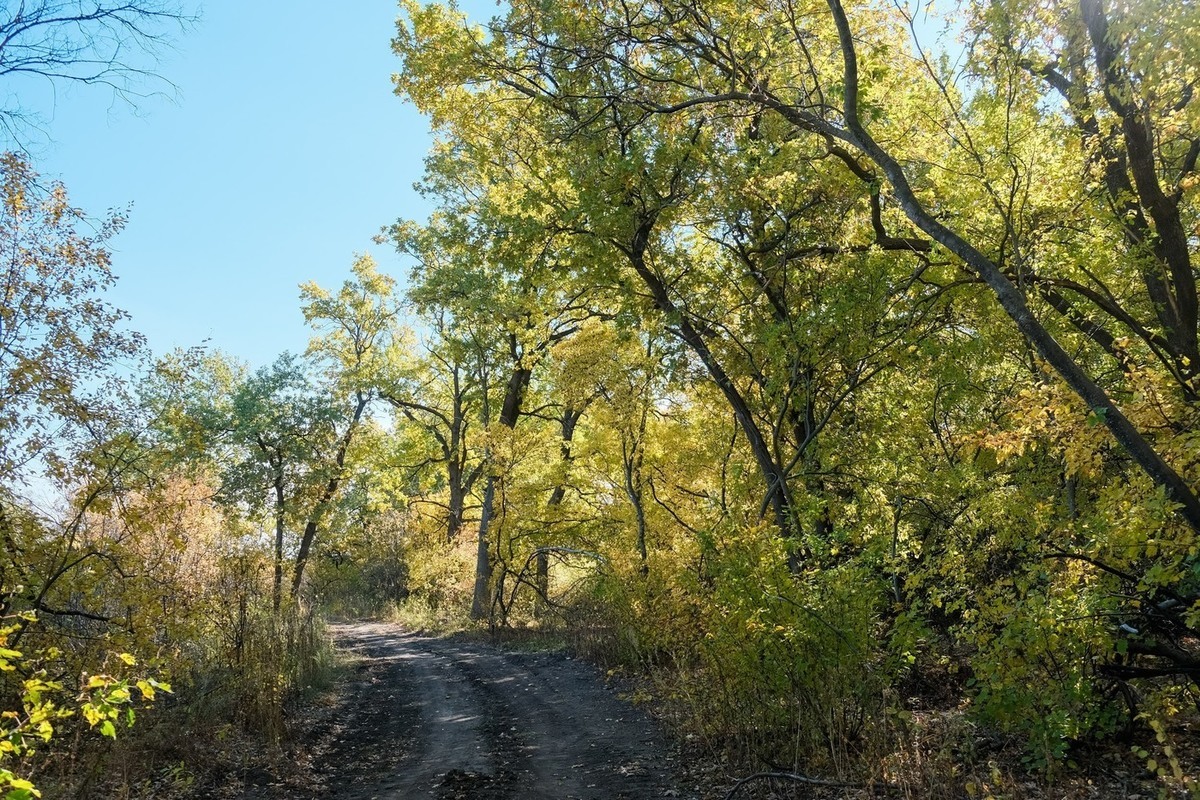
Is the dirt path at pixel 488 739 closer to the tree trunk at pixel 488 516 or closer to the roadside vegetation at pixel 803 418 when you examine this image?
the roadside vegetation at pixel 803 418

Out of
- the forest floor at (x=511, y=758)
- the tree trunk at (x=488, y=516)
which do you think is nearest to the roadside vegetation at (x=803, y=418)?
the forest floor at (x=511, y=758)

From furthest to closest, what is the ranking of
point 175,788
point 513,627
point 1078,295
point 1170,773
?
point 513,627 < point 1078,295 < point 175,788 < point 1170,773

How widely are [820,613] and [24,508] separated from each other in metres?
6.62

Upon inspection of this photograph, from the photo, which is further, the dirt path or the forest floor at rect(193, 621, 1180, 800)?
the dirt path

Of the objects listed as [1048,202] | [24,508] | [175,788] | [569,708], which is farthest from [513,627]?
[1048,202]

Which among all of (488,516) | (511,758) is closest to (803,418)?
(511,758)

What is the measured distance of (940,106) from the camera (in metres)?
8.15

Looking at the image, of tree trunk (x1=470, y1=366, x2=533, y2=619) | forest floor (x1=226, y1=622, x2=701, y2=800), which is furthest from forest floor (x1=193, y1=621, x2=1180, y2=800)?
tree trunk (x1=470, y1=366, x2=533, y2=619)

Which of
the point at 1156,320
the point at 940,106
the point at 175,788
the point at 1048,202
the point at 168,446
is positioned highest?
the point at 940,106

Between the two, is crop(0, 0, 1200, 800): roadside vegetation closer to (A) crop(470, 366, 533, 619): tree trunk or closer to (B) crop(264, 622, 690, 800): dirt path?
(B) crop(264, 622, 690, 800): dirt path

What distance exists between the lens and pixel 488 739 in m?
8.88

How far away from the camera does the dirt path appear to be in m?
7.07

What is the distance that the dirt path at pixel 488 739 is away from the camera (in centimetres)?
707

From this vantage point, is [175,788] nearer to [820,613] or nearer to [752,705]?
[752,705]
